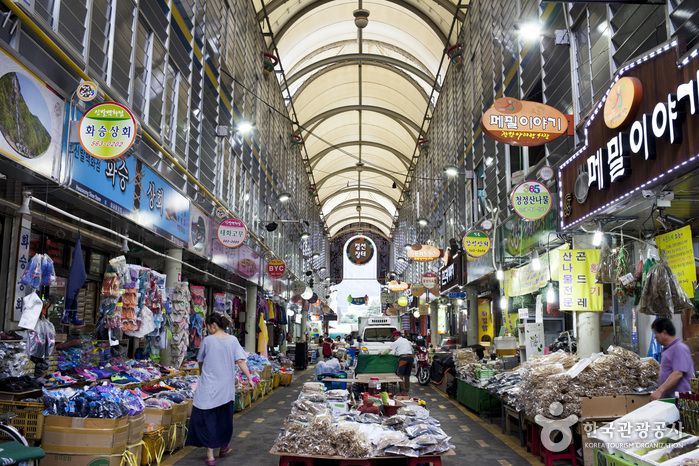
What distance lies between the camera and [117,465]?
5.06 meters

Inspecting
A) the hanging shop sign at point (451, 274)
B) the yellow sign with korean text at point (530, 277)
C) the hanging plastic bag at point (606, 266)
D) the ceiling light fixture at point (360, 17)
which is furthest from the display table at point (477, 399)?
the ceiling light fixture at point (360, 17)

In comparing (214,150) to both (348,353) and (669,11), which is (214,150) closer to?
(669,11)

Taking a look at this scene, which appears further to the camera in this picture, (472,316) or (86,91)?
(472,316)

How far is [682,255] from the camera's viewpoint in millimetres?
5867

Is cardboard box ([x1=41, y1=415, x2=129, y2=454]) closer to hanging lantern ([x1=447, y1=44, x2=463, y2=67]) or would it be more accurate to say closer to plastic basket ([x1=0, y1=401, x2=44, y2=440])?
plastic basket ([x1=0, y1=401, x2=44, y2=440])

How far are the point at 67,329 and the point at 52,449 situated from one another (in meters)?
3.50

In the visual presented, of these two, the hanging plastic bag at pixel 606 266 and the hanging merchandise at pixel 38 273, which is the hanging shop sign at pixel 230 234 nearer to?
A: the hanging merchandise at pixel 38 273

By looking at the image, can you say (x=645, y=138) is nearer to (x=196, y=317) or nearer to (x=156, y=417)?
(x=156, y=417)

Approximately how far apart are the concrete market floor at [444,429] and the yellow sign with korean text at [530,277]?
259cm

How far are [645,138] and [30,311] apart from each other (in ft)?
21.0

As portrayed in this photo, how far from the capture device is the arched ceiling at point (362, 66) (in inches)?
765

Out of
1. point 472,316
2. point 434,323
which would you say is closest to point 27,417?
point 472,316

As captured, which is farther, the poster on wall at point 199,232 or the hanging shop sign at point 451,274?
the hanging shop sign at point 451,274

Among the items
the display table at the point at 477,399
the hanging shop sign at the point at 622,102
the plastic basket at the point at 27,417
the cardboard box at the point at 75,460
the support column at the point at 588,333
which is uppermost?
the hanging shop sign at the point at 622,102
